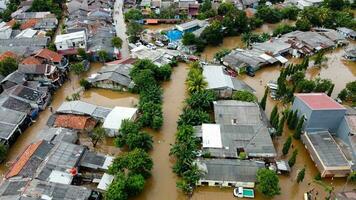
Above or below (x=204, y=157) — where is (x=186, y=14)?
above

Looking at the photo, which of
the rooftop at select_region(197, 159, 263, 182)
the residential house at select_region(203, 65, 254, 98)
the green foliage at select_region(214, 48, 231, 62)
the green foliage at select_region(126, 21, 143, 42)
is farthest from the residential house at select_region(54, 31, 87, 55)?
the rooftop at select_region(197, 159, 263, 182)

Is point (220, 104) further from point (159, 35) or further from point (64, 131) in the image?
point (159, 35)

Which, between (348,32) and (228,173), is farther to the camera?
(348,32)

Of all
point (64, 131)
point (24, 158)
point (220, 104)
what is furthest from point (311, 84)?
point (24, 158)

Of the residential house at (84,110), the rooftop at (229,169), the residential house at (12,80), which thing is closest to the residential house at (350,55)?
the rooftop at (229,169)

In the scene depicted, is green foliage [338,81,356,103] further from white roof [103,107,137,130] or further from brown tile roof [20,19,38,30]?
brown tile roof [20,19,38,30]

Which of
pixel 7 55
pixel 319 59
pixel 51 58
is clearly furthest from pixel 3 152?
pixel 319 59

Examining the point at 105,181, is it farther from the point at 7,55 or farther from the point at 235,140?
Result: the point at 7,55
